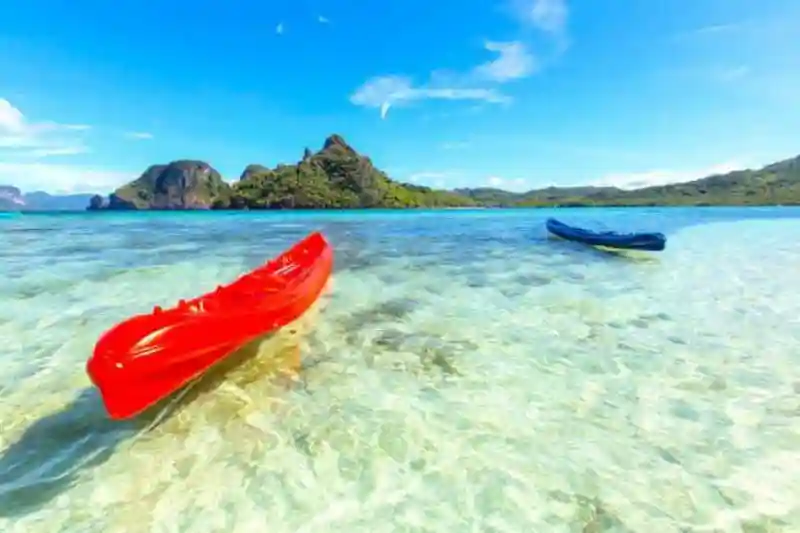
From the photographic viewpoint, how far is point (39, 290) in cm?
1151

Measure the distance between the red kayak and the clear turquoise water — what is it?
2.03ft

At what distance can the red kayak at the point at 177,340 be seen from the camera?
3.96m

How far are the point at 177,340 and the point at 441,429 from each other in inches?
110

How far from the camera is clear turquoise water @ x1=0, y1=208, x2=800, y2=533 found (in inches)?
142

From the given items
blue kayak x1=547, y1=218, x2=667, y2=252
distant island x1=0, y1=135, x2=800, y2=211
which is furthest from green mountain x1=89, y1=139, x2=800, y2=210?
blue kayak x1=547, y1=218, x2=667, y2=252

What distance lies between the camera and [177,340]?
453 centimetres

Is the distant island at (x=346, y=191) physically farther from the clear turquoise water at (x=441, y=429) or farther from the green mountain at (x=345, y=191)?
the clear turquoise water at (x=441, y=429)

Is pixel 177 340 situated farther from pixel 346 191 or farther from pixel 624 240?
pixel 346 191

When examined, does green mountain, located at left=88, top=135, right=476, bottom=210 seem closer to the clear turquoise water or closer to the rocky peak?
the rocky peak

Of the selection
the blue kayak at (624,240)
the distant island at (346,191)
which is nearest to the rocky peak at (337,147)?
the distant island at (346,191)

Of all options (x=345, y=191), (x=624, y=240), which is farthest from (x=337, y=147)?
(x=624, y=240)

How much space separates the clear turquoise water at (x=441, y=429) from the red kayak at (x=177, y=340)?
619mm

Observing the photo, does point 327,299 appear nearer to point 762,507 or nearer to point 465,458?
point 465,458

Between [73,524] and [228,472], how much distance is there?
1.12 meters
